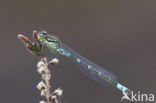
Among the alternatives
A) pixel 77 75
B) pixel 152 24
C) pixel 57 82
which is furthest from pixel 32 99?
pixel 152 24

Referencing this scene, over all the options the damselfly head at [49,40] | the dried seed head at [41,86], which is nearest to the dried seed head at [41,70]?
the dried seed head at [41,86]

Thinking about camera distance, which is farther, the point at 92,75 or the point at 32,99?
the point at 32,99

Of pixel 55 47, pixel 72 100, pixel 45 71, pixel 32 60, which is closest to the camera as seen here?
pixel 45 71

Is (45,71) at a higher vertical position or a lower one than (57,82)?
lower

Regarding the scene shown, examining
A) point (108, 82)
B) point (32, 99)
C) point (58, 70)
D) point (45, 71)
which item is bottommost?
point (45, 71)

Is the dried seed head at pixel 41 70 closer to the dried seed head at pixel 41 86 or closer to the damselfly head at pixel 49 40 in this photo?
the dried seed head at pixel 41 86

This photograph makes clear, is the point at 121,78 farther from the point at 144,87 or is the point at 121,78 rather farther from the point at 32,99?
the point at 32,99

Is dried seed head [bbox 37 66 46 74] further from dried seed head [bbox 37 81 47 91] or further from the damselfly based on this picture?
the damselfly

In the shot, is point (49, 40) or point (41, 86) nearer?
point (41, 86)

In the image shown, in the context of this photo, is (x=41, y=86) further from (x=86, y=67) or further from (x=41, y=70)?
(x=86, y=67)

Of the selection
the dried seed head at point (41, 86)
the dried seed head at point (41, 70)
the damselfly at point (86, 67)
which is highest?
the damselfly at point (86, 67)

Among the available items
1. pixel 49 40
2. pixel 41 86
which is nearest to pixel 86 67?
pixel 49 40
